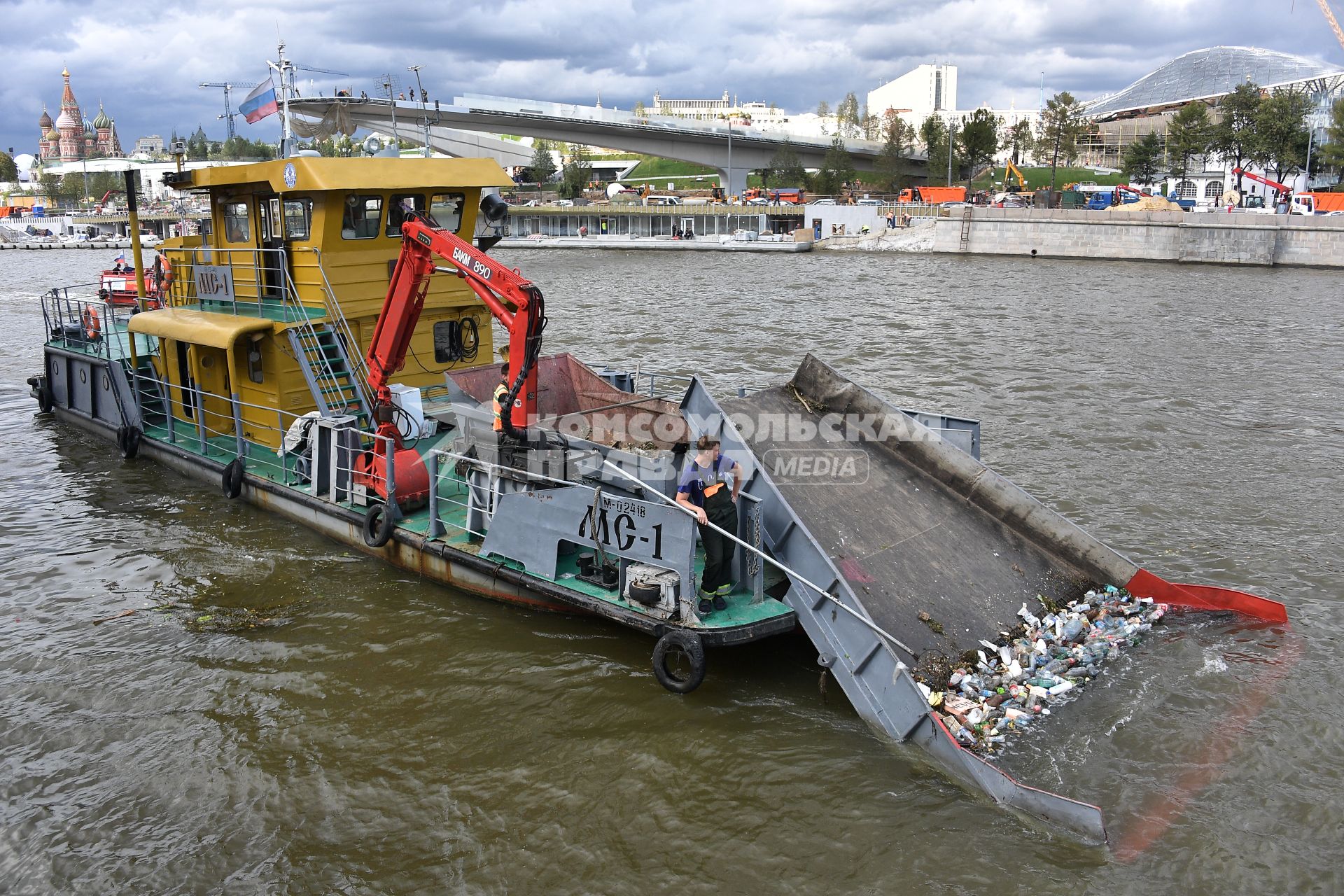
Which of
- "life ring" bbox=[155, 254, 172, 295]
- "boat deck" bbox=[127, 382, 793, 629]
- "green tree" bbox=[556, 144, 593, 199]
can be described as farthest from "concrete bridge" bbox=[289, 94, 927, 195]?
"boat deck" bbox=[127, 382, 793, 629]

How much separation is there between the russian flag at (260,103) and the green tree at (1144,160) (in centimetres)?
8416

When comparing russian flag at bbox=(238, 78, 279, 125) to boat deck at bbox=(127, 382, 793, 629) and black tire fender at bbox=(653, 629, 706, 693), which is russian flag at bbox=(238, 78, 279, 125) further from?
black tire fender at bbox=(653, 629, 706, 693)

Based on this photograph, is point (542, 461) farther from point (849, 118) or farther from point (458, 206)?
point (849, 118)

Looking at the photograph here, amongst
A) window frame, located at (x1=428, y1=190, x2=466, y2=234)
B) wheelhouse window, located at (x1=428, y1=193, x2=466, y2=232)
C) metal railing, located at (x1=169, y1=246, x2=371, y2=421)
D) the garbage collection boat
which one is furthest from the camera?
wheelhouse window, located at (x1=428, y1=193, x2=466, y2=232)

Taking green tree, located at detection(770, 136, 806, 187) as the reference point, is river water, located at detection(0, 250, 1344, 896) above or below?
below

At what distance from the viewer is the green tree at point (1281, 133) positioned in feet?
232

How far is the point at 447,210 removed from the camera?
13.8 metres

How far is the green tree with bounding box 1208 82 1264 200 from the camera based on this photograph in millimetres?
72375

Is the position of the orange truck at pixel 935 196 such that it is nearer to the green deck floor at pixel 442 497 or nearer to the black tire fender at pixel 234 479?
the green deck floor at pixel 442 497

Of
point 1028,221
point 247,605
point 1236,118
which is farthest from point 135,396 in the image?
point 1236,118

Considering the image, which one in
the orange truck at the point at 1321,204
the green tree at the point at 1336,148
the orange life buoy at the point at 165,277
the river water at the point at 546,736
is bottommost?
the river water at the point at 546,736

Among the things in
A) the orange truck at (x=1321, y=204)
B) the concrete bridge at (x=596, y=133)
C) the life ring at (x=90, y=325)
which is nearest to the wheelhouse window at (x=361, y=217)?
the life ring at (x=90, y=325)

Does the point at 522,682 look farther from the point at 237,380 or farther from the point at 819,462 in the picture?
the point at 237,380

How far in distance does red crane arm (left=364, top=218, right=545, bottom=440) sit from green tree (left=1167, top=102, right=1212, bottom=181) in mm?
83073
